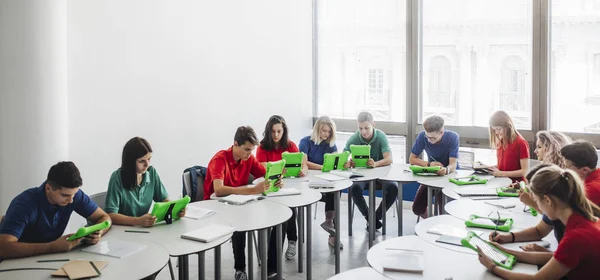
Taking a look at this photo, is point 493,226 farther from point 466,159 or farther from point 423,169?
point 466,159

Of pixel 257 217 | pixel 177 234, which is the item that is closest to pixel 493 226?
pixel 257 217

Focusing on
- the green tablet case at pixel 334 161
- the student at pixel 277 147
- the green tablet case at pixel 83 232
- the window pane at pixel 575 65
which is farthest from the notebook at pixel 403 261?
the window pane at pixel 575 65

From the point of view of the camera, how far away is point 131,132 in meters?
5.18

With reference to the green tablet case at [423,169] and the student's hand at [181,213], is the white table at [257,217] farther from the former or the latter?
the green tablet case at [423,169]

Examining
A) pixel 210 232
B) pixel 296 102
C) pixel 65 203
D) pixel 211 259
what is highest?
pixel 296 102

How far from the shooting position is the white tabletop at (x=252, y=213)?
11.0ft

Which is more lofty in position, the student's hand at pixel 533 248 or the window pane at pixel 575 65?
the window pane at pixel 575 65

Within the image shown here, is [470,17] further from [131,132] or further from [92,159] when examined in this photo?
[92,159]

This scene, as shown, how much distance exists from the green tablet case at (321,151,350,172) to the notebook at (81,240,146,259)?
270 centimetres

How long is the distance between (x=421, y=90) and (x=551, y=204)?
4.57 meters

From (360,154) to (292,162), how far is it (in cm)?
95

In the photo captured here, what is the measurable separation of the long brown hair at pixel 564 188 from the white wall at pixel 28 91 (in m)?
3.48

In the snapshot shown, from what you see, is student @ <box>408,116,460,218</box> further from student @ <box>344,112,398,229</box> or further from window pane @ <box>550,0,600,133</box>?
window pane @ <box>550,0,600,133</box>

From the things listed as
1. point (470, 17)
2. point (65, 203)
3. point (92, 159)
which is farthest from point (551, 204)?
point (470, 17)
